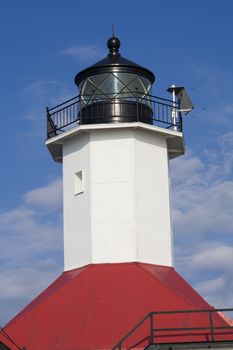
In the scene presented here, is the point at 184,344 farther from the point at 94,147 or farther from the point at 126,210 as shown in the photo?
the point at 94,147

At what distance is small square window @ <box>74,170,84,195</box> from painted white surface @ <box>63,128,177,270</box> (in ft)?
0.40

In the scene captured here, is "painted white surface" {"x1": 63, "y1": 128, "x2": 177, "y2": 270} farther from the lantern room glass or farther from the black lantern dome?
the lantern room glass

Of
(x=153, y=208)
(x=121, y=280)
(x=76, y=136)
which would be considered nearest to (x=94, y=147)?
(x=76, y=136)

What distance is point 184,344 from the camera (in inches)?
625

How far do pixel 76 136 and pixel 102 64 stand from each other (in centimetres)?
172

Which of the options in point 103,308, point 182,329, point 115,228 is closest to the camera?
point 182,329

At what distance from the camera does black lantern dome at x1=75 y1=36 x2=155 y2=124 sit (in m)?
19.2

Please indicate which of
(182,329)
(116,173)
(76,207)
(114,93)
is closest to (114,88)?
(114,93)

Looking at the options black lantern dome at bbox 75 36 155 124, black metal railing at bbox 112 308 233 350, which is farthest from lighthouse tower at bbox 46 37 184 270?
black metal railing at bbox 112 308 233 350

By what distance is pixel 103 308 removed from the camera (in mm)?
17203

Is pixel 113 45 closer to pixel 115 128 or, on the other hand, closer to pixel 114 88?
pixel 114 88

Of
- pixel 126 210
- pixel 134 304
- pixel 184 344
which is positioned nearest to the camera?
pixel 184 344

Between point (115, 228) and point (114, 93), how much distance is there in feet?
9.92

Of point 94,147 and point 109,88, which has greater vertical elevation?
point 109,88
